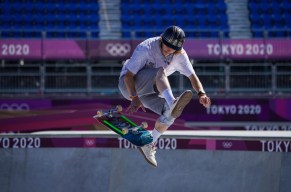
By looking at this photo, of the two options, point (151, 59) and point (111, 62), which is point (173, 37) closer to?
point (151, 59)

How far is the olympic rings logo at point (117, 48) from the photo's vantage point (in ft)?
50.9

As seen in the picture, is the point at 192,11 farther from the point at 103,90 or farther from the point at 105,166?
the point at 105,166

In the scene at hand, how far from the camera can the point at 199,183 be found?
8820 millimetres

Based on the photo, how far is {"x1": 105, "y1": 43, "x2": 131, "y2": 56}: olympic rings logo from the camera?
15.5 m

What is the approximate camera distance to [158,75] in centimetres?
742

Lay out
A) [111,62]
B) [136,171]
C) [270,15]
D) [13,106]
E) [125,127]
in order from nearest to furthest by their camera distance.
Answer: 1. [125,127]
2. [136,171]
3. [13,106]
4. [111,62]
5. [270,15]

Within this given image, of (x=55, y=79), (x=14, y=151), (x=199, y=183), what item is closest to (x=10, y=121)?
(x=55, y=79)

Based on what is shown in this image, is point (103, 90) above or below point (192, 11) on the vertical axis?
below

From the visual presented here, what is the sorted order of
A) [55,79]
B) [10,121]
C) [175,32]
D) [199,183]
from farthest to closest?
[55,79] → [10,121] → [199,183] → [175,32]

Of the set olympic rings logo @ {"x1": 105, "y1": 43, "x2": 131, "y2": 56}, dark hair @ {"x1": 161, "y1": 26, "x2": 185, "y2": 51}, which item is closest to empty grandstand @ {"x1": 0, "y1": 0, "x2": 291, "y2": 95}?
olympic rings logo @ {"x1": 105, "y1": 43, "x2": 131, "y2": 56}

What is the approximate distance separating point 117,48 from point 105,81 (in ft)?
3.59

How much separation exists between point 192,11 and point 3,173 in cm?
1184

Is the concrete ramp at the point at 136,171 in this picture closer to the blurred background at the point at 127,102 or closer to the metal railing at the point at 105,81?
the blurred background at the point at 127,102

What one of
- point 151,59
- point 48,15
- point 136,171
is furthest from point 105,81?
point 151,59
